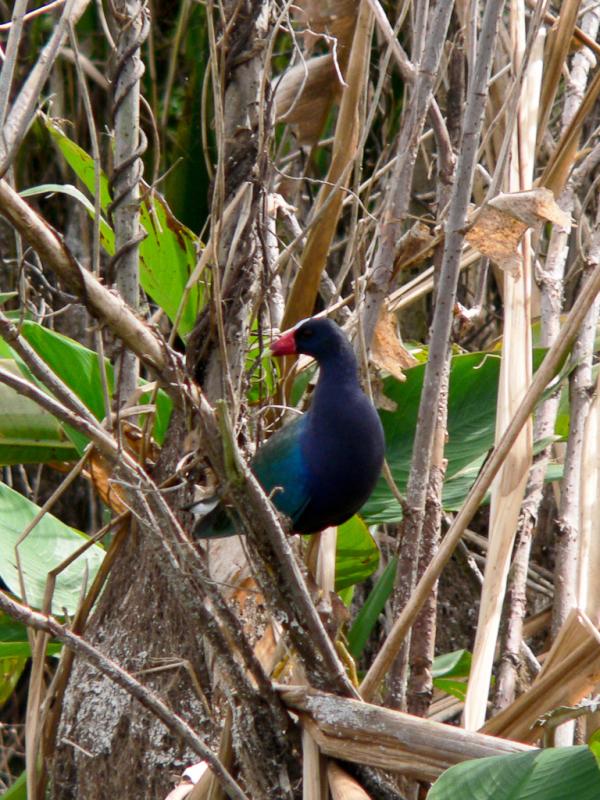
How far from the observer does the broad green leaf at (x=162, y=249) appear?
5.38ft

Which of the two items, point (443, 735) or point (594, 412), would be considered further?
point (594, 412)

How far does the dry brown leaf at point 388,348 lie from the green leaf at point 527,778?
0.61m

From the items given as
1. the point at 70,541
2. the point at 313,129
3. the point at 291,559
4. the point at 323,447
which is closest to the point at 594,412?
the point at 323,447

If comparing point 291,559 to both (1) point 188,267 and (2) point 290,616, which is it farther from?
(1) point 188,267

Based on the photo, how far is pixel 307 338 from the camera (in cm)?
148

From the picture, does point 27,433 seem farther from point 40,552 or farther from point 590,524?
point 590,524

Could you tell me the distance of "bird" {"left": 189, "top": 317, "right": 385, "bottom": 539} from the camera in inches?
59.0

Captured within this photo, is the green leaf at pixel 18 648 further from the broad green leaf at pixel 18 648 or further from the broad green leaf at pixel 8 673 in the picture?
the broad green leaf at pixel 8 673

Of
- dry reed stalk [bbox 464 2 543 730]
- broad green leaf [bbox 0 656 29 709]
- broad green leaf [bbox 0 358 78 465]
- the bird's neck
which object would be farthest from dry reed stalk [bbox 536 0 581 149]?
broad green leaf [bbox 0 656 29 709]

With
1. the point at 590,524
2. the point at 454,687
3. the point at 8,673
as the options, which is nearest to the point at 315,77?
the point at 590,524

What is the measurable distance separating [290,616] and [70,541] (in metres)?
0.82

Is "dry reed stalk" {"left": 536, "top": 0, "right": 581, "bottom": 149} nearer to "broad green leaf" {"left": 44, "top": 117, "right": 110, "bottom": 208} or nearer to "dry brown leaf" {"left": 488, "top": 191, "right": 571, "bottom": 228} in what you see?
"dry brown leaf" {"left": 488, "top": 191, "right": 571, "bottom": 228}

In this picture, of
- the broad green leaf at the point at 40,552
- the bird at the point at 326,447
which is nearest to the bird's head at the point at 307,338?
the bird at the point at 326,447

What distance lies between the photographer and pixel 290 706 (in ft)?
3.65
